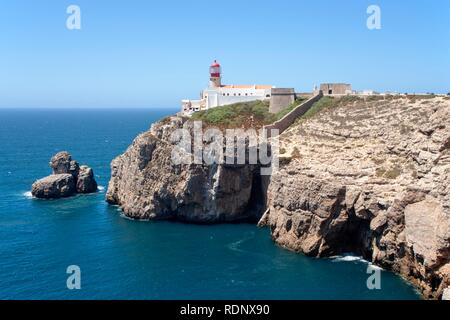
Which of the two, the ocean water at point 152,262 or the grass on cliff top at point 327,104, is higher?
the grass on cliff top at point 327,104

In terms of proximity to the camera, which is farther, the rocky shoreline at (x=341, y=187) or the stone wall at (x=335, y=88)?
the stone wall at (x=335, y=88)

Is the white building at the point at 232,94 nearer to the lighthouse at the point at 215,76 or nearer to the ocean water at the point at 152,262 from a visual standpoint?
the lighthouse at the point at 215,76

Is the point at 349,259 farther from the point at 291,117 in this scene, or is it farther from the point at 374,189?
the point at 291,117

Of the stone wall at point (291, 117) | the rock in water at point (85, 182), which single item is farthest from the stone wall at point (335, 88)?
the rock in water at point (85, 182)

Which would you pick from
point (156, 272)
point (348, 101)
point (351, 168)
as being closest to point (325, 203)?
point (351, 168)

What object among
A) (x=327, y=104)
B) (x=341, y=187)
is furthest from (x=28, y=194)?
(x=341, y=187)

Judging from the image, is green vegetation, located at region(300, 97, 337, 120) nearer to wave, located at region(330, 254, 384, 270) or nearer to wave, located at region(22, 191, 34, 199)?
wave, located at region(330, 254, 384, 270)

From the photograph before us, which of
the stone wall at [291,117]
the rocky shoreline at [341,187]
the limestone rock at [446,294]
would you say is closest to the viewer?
the limestone rock at [446,294]

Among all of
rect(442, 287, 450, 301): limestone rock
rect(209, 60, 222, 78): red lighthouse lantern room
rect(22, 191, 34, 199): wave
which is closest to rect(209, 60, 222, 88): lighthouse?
rect(209, 60, 222, 78): red lighthouse lantern room
